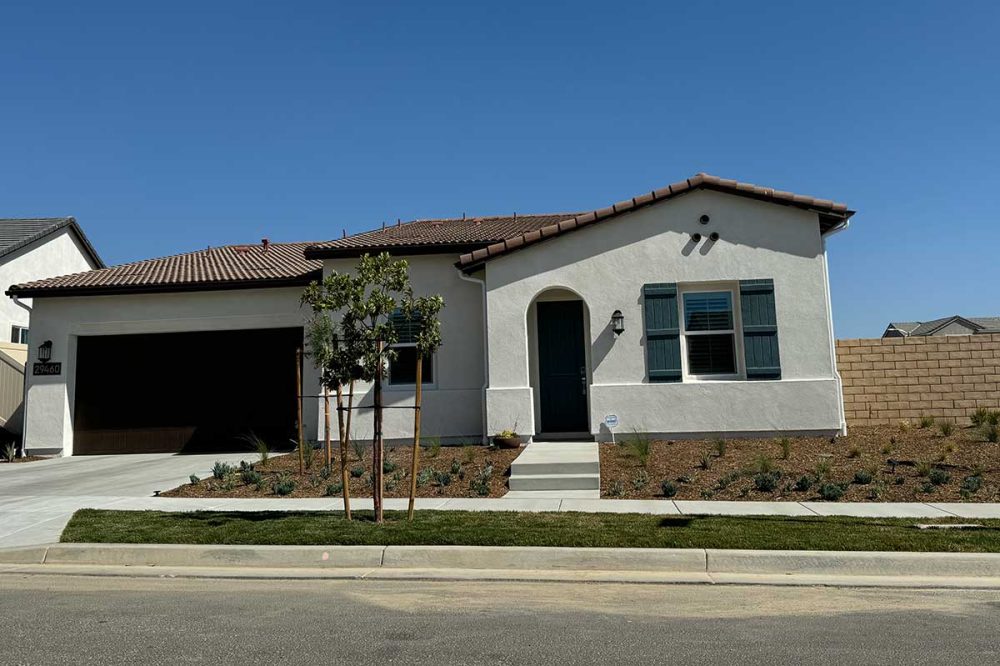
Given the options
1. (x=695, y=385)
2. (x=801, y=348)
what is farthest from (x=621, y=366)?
(x=801, y=348)

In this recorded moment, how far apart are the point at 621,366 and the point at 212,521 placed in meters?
7.42

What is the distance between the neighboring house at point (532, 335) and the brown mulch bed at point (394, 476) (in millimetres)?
1292

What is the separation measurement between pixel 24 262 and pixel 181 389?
10707mm

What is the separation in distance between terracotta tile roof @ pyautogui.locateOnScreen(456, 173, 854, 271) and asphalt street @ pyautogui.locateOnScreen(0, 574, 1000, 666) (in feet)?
26.0

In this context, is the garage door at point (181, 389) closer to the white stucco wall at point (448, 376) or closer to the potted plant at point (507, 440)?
the white stucco wall at point (448, 376)

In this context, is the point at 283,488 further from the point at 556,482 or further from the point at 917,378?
the point at 917,378

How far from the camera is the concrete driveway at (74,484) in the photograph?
862cm

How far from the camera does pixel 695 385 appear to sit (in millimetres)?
12836

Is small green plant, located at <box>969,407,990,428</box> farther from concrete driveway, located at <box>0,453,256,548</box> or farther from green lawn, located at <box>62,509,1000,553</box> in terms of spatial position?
concrete driveway, located at <box>0,453,256,548</box>

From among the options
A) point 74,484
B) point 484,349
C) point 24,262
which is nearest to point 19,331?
point 24,262

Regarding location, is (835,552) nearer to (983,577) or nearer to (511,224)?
(983,577)

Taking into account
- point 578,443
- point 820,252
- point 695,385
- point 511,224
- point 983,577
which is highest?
point 511,224

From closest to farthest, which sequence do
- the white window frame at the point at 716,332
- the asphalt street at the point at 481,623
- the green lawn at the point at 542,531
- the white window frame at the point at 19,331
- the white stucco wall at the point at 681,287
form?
the asphalt street at the point at 481,623
the green lawn at the point at 542,531
the white stucco wall at the point at 681,287
the white window frame at the point at 716,332
the white window frame at the point at 19,331

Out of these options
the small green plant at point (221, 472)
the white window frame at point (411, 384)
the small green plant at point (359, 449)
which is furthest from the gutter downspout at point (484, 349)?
the small green plant at point (221, 472)
